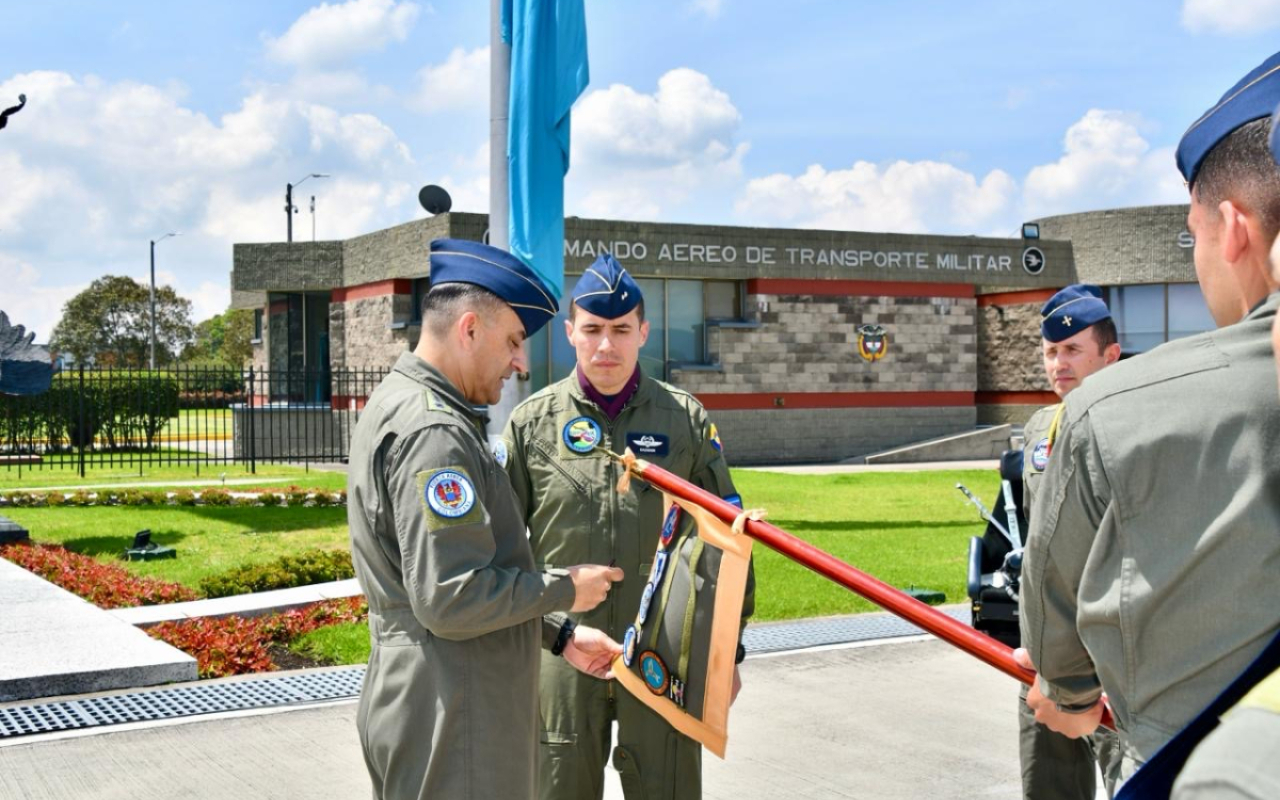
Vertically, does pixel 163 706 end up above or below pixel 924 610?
below

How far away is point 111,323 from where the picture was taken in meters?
59.1

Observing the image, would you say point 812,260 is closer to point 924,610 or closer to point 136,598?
point 136,598

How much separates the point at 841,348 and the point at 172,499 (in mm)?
15814

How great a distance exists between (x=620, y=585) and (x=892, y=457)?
923 inches

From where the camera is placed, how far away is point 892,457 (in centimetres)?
2667

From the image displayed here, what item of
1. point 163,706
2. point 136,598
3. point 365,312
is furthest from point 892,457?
point 163,706

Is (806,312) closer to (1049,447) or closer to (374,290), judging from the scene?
(374,290)

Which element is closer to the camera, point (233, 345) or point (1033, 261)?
point (1033, 261)

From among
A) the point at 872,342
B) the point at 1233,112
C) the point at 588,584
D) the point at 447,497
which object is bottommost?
the point at 588,584

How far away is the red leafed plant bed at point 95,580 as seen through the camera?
900 centimetres

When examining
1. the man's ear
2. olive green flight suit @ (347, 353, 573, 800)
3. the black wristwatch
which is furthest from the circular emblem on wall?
the man's ear

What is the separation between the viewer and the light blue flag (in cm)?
873

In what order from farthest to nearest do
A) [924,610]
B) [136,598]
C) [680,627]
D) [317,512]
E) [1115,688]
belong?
1. [317,512]
2. [136,598]
3. [680,627]
4. [924,610]
5. [1115,688]

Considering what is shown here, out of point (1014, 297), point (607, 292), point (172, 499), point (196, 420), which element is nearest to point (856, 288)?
point (1014, 297)
